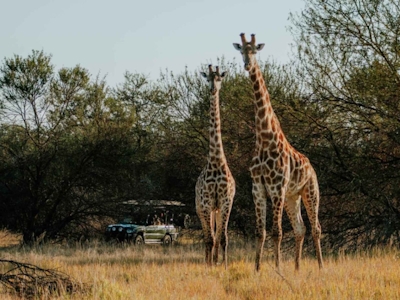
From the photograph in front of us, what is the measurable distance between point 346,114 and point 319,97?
0.74m

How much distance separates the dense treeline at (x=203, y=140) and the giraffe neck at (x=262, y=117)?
3744 mm

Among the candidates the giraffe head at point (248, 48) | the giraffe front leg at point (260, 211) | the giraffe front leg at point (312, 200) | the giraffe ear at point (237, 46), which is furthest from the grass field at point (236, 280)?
the giraffe ear at point (237, 46)

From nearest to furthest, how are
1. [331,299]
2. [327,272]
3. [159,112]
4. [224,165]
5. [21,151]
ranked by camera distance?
[331,299]
[327,272]
[224,165]
[21,151]
[159,112]

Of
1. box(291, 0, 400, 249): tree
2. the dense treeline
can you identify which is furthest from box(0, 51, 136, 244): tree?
box(291, 0, 400, 249): tree

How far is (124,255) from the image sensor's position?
15266 millimetres

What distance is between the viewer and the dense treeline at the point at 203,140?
51.0 ft

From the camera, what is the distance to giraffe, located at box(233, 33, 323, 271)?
11.6m

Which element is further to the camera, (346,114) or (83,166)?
(83,166)

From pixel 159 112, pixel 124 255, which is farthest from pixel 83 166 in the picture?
pixel 124 255

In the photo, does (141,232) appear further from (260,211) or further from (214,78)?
(260,211)

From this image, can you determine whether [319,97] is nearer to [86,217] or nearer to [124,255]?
[124,255]

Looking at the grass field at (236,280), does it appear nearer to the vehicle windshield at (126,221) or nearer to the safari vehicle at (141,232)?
the safari vehicle at (141,232)

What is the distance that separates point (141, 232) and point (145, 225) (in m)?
0.57

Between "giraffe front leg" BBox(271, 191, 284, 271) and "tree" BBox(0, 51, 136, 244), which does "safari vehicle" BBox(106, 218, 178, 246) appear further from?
"giraffe front leg" BBox(271, 191, 284, 271)
